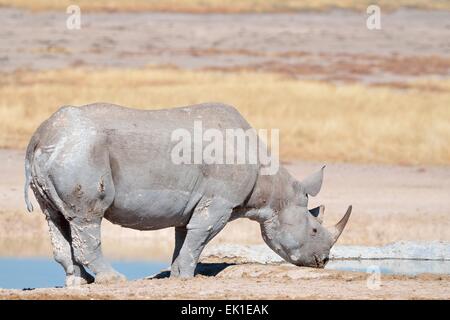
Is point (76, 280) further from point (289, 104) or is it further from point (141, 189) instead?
point (289, 104)

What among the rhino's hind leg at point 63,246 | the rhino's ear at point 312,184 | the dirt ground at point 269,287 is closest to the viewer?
the dirt ground at point 269,287

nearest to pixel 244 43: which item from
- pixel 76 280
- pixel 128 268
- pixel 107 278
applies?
pixel 128 268

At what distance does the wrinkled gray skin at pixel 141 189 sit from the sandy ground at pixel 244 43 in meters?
26.9

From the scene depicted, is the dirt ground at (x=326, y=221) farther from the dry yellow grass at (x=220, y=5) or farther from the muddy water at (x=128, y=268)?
the dry yellow grass at (x=220, y=5)

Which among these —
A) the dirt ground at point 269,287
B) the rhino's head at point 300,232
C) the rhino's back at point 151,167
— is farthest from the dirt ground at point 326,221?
the rhino's back at point 151,167

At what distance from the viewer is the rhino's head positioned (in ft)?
40.8


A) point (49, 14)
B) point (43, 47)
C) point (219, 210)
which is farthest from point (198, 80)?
point (49, 14)

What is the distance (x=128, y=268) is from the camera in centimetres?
1459

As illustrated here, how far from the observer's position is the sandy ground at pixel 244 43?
43250 millimetres

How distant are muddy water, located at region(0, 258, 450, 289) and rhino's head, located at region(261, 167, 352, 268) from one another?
40.9 inches

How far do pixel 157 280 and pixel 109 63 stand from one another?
1252 inches

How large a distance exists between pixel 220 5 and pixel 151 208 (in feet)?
236

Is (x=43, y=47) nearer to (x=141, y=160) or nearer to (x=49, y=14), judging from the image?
(x=49, y=14)

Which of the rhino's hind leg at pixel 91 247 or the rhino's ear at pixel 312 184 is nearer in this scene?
the rhino's hind leg at pixel 91 247
